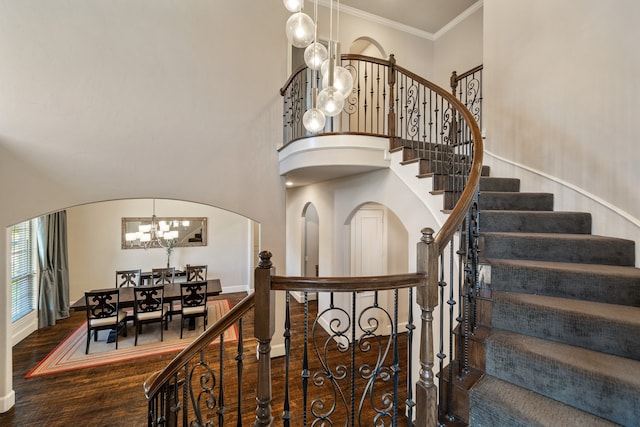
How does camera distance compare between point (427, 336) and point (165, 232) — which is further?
point (165, 232)

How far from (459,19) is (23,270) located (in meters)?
9.11

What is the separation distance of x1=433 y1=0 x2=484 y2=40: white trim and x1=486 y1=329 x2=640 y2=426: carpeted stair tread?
217 inches

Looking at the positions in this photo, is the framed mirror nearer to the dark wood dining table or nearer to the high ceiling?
the dark wood dining table

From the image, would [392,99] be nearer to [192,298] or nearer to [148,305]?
[192,298]

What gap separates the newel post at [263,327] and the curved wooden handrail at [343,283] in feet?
0.16

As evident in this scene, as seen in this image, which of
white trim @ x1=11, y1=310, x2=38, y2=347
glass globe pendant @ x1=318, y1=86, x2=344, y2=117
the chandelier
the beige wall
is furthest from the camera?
the chandelier

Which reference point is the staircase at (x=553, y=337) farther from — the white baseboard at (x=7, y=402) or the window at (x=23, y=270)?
the window at (x=23, y=270)

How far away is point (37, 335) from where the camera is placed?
4902 mm

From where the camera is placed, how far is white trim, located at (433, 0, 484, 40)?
4724 millimetres

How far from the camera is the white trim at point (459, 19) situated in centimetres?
472

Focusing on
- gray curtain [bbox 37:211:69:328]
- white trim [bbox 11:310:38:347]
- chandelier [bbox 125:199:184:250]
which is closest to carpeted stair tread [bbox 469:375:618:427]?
chandelier [bbox 125:199:184:250]

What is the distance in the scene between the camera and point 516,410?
1.23 m

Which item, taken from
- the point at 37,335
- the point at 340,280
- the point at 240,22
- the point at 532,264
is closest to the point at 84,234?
the point at 37,335

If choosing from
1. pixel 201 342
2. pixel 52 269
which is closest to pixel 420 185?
pixel 201 342
